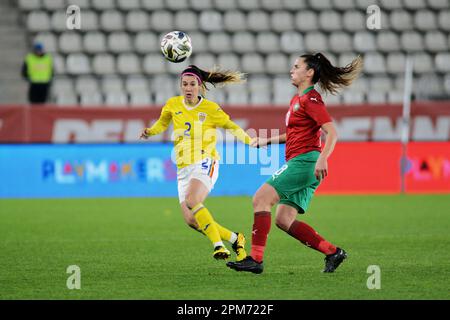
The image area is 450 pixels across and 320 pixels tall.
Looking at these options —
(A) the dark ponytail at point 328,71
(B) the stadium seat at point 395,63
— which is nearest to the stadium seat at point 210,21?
(B) the stadium seat at point 395,63

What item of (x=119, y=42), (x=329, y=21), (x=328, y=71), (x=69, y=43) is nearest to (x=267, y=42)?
(x=329, y=21)

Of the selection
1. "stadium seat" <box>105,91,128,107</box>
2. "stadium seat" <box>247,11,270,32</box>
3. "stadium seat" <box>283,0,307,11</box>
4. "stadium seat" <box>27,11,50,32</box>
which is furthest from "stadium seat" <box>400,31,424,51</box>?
"stadium seat" <box>27,11,50,32</box>

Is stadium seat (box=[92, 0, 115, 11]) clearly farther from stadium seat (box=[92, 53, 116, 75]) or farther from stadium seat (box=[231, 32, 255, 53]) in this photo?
stadium seat (box=[231, 32, 255, 53])

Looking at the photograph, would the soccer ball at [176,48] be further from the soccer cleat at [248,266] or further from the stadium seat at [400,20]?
the stadium seat at [400,20]

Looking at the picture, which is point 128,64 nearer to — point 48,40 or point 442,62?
point 48,40

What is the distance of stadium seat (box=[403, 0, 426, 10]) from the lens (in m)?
24.4

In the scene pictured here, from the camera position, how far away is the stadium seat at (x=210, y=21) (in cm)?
2272

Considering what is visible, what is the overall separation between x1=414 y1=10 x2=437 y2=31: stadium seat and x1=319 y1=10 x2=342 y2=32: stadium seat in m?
2.05

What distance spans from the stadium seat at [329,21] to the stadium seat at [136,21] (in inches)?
174

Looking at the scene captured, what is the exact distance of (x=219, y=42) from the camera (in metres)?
22.6
